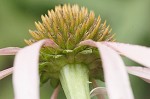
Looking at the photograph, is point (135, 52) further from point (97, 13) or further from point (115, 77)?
point (97, 13)

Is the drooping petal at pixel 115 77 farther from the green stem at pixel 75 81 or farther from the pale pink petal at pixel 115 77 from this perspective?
the green stem at pixel 75 81

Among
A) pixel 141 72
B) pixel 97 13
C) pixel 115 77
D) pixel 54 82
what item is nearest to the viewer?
pixel 115 77

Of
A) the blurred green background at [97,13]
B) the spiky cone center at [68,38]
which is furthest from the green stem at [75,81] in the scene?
the blurred green background at [97,13]

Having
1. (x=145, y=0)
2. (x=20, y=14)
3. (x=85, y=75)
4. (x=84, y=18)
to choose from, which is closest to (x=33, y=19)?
(x=20, y=14)

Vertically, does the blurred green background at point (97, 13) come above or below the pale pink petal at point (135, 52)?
above

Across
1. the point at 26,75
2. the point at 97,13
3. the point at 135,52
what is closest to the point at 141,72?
the point at 135,52

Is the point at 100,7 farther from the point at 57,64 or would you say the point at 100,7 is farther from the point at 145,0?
the point at 57,64
